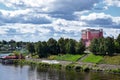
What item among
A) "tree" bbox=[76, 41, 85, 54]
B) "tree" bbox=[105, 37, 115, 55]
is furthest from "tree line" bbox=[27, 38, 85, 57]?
"tree" bbox=[105, 37, 115, 55]

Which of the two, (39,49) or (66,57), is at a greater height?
(39,49)

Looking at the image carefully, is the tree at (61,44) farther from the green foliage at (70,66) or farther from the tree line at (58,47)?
the green foliage at (70,66)

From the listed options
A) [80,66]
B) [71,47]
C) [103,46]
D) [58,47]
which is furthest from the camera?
[58,47]

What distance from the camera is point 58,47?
118 metres

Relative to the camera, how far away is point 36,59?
112 meters

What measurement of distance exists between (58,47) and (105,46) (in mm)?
24674

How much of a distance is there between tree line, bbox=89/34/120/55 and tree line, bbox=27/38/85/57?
328 inches

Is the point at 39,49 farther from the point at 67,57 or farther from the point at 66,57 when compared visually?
Result: the point at 67,57

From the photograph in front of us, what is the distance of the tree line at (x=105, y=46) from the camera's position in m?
96.2

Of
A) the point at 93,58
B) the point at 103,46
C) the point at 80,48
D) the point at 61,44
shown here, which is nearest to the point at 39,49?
the point at 61,44

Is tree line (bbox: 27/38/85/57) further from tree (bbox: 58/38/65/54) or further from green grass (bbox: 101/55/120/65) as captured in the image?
green grass (bbox: 101/55/120/65)

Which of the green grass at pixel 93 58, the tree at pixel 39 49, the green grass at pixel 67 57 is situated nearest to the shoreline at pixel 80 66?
the green grass at pixel 93 58

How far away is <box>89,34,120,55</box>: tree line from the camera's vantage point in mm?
96188

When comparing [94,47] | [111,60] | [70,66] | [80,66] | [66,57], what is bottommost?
[70,66]
